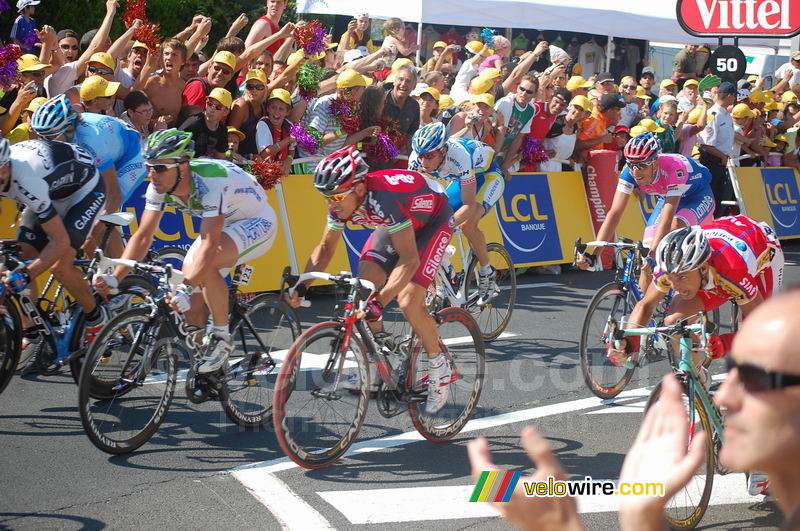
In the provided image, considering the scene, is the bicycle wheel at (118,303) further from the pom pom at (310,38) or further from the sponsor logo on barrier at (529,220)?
the sponsor logo on barrier at (529,220)

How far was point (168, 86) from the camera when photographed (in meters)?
10.2

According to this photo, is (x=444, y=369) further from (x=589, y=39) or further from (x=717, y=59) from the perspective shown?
(x=589, y=39)

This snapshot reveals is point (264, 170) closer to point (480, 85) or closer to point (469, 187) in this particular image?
point (469, 187)

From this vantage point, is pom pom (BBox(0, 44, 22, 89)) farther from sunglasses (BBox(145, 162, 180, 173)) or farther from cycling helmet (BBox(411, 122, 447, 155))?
cycling helmet (BBox(411, 122, 447, 155))

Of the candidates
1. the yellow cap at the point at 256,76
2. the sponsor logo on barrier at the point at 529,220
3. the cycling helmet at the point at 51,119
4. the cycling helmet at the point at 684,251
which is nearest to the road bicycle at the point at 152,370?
the cycling helmet at the point at 51,119

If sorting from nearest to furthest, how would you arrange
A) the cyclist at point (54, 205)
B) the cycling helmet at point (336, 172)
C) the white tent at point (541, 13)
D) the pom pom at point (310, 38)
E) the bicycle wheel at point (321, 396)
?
the bicycle wheel at point (321, 396), the cycling helmet at point (336, 172), the cyclist at point (54, 205), the pom pom at point (310, 38), the white tent at point (541, 13)

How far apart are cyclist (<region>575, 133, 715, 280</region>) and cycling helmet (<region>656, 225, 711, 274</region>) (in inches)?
Result: 85.9

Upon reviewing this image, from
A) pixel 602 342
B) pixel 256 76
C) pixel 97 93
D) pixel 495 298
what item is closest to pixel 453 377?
pixel 602 342

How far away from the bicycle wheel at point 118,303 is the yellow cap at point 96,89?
2.33 m

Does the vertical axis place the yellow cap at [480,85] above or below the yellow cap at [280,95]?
above

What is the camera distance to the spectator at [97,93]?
888cm

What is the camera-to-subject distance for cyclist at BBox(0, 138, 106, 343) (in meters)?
6.64

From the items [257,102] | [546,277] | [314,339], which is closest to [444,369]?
[314,339]

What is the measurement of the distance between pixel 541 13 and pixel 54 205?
1256 centimetres
